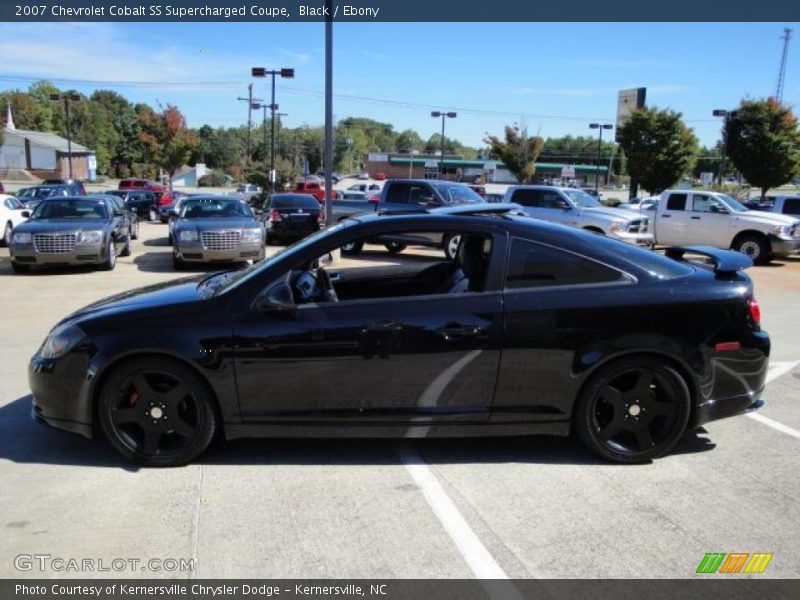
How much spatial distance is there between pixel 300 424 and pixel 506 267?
1.60 metres

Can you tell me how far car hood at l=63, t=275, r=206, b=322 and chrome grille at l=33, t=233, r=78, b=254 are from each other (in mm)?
8963

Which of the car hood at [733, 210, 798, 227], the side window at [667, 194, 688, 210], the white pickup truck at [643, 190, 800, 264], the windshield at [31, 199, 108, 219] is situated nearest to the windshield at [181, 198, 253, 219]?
the windshield at [31, 199, 108, 219]

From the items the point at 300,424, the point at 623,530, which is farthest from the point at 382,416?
the point at 623,530

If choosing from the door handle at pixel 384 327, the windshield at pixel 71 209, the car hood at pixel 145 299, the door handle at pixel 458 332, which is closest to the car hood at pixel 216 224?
the windshield at pixel 71 209

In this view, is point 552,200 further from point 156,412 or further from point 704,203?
point 156,412

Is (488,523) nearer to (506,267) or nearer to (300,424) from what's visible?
(300,424)

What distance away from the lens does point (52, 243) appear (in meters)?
12.6

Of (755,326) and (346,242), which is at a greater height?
(346,242)

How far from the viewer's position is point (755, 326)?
4352 mm

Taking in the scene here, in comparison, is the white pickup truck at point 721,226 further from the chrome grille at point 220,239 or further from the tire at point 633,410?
the tire at point 633,410

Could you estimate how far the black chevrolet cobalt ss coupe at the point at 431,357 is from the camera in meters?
4.04

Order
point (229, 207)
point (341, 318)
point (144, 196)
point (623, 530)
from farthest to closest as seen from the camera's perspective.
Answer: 1. point (144, 196)
2. point (229, 207)
3. point (341, 318)
4. point (623, 530)

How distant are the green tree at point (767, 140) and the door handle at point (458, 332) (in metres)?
35.5

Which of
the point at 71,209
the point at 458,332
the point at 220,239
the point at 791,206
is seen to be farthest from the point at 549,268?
the point at 791,206
